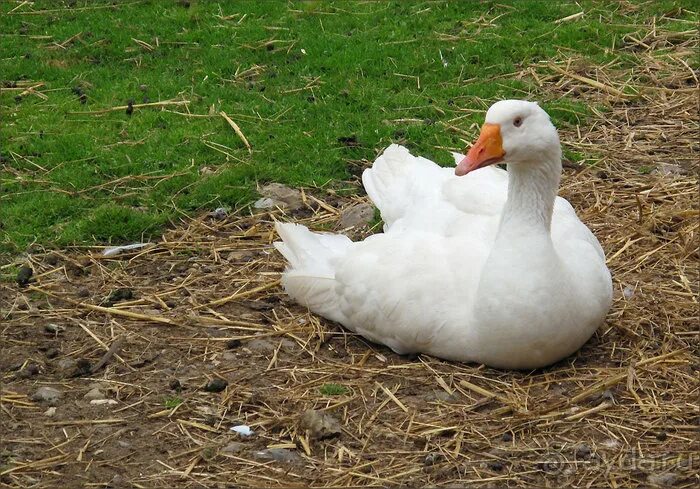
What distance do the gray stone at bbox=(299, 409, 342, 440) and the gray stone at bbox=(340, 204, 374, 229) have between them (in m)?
2.41

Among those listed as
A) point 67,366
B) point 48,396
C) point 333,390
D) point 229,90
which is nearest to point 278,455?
point 333,390

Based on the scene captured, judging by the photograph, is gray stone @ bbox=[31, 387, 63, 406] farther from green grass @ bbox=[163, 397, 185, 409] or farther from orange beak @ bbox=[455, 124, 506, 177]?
orange beak @ bbox=[455, 124, 506, 177]

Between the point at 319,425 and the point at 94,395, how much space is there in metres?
1.34

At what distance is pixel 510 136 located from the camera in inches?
237

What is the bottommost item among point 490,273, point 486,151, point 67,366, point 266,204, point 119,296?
point 266,204

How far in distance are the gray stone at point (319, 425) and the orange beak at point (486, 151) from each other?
148 centimetres

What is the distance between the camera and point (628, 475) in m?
5.25

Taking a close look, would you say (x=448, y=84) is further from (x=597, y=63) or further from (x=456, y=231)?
(x=456, y=231)

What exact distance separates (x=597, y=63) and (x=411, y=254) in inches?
182

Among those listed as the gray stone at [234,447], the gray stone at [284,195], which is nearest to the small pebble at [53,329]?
the gray stone at [234,447]

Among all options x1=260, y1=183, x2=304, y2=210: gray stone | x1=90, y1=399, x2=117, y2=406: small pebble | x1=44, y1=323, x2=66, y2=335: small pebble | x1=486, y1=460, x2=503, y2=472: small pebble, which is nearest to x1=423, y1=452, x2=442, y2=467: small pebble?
x1=486, y1=460, x2=503, y2=472: small pebble

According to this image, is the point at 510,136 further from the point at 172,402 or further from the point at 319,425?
the point at 172,402

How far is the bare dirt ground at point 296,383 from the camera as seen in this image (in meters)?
5.45

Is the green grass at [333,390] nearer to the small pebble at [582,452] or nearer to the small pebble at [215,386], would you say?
the small pebble at [215,386]
